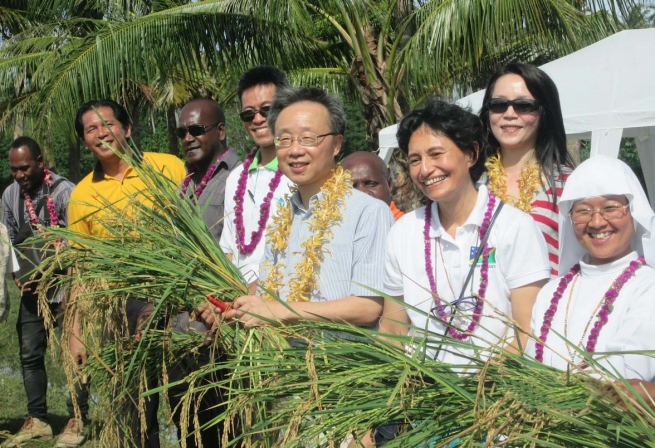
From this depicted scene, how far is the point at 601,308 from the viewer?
7.29 ft

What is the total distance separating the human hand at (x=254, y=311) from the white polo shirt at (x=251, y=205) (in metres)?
0.77

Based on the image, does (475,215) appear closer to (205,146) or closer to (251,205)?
(251,205)

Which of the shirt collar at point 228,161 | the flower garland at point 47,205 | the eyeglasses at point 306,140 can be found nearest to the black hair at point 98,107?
the shirt collar at point 228,161

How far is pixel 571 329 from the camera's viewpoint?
7.47ft

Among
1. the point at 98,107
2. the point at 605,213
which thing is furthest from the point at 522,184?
the point at 98,107

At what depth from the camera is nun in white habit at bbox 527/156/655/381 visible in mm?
2197

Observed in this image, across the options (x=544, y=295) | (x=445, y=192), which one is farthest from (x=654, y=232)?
(x=445, y=192)

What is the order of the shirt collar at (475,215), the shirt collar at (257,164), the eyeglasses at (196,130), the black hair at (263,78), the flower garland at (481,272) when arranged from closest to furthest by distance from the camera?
the flower garland at (481,272) → the shirt collar at (475,215) → the shirt collar at (257,164) → the black hair at (263,78) → the eyeglasses at (196,130)

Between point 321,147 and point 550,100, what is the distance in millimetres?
863

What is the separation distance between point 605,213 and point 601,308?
0.28 meters

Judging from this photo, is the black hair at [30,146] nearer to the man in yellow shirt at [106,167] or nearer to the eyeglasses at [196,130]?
the man in yellow shirt at [106,167]

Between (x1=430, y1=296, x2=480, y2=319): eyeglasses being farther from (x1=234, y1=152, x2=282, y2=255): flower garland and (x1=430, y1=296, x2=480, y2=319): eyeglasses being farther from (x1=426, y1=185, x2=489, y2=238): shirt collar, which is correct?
(x1=234, y1=152, x2=282, y2=255): flower garland

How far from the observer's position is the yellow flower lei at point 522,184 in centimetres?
284

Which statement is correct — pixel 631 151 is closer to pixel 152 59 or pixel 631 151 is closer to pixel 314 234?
→ pixel 152 59
